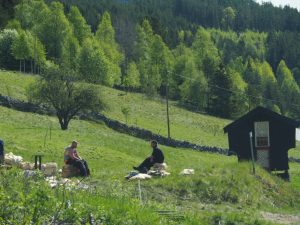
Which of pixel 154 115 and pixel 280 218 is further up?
pixel 280 218

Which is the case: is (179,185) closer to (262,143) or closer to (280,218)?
(280,218)

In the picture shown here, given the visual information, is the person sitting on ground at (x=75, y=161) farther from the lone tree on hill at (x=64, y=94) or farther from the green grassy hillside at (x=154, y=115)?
the green grassy hillside at (x=154, y=115)

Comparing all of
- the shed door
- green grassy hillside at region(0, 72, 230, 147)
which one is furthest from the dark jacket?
green grassy hillside at region(0, 72, 230, 147)

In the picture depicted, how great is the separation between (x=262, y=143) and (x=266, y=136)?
1.25 meters

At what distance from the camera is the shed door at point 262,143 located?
3566cm

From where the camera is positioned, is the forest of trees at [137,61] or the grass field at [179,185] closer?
the grass field at [179,185]

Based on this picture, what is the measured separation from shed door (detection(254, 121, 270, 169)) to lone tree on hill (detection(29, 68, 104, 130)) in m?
22.7

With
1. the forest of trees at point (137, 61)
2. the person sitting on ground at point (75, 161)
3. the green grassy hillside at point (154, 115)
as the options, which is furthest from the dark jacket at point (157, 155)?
the forest of trees at point (137, 61)

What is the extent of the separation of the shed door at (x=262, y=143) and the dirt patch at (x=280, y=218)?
1808 centimetres

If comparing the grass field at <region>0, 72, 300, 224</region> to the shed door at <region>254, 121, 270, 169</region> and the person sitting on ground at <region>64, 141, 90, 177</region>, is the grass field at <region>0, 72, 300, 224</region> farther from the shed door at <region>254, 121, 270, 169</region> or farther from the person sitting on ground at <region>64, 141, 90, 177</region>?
the shed door at <region>254, 121, 270, 169</region>

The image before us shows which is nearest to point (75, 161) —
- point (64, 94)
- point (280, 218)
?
point (280, 218)

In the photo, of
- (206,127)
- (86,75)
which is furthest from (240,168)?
(86,75)

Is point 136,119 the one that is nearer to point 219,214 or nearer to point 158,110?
point 158,110

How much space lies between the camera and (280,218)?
666 inches
